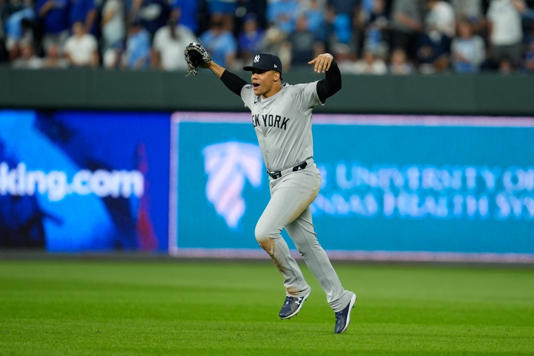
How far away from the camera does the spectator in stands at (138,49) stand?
1836 cm

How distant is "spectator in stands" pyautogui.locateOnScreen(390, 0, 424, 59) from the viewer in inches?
725

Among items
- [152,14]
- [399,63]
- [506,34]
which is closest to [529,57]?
[506,34]

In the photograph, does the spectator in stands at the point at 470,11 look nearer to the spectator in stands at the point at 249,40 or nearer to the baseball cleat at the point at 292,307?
the spectator in stands at the point at 249,40

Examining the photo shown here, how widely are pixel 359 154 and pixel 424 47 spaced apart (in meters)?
2.24

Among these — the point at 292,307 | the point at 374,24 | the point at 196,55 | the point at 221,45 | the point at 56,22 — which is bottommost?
the point at 292,307

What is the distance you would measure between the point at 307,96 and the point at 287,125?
29 cm

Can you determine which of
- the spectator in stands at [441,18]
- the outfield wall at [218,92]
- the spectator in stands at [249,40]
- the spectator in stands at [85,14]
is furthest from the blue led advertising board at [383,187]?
the spectator in stands at [85,14]

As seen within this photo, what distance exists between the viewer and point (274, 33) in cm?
1834

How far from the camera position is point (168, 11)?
18719 millimetres

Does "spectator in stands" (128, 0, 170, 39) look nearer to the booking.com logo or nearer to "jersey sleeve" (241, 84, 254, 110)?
the booking.com logo

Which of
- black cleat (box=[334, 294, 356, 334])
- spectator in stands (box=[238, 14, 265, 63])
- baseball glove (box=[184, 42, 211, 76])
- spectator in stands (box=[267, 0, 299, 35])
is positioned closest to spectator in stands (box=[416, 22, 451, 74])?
spectator in stands (box=[267, 0, 299, 35])

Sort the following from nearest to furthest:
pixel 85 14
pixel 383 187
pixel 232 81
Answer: pixel 232 81
pixel 383 187
pixel 85 14

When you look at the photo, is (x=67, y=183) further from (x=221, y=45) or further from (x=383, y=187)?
(x=383, y=187)

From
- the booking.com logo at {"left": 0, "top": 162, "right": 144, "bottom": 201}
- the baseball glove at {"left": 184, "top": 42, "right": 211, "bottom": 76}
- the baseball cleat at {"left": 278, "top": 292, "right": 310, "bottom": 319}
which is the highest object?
the baseball glove at {"left": 184, "top": 42, "right": 211, "bottom": 76}
